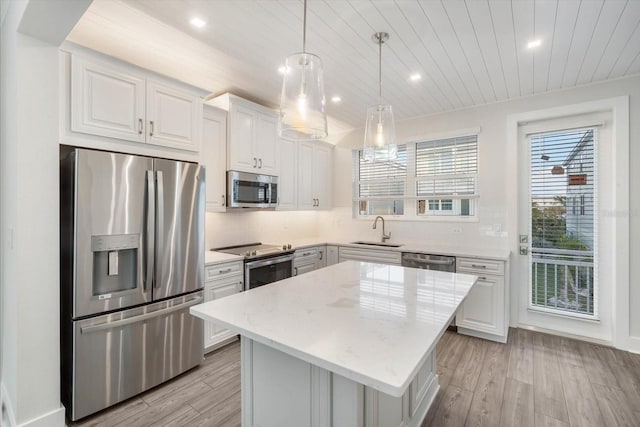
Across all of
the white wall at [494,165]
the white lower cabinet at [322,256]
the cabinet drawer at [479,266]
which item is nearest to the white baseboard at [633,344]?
the white wall at [494,165]

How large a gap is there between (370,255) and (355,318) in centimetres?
259

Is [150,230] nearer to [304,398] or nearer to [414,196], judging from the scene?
[304,398]

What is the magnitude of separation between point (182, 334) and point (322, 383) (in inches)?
65.7

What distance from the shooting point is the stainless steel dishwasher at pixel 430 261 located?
3316mm

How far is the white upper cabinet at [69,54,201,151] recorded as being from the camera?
1.97 m

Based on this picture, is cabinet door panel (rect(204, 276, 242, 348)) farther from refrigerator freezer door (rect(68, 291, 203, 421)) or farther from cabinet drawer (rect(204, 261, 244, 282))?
refrigerator freezer door (rect(68, 291, 203, 421))

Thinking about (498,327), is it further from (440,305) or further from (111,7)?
(111,7)

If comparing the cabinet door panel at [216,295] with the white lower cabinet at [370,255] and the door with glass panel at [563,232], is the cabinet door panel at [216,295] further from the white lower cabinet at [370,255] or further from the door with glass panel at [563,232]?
the door with glass panel at [563,232]

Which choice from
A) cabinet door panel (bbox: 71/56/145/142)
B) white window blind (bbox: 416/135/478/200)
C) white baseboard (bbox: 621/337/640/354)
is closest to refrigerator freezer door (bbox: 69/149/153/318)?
cabinet door panel (bbox: 71/56/145/142)

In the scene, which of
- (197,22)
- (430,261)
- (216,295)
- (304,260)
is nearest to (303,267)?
(304,260)

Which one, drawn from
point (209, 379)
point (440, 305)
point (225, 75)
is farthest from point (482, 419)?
point (225, 75)

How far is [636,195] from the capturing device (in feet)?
9.35

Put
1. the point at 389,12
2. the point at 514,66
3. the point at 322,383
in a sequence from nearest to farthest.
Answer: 1. the point at 322,383
2. the point at 389,12
3. the point at 514,66

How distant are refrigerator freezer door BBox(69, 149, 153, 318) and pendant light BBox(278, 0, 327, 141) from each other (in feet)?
4.13
